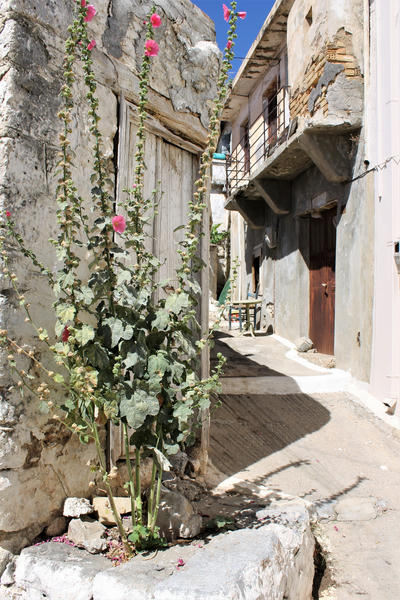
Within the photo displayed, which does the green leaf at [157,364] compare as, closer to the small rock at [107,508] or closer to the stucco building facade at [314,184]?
the small rock at [107,508]

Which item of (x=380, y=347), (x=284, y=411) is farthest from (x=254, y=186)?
(x=284, y=411)

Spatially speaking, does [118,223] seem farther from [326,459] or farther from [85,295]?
[326,459]

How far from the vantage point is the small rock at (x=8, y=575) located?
1998mm

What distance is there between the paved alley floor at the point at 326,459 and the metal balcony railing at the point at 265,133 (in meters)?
5.54

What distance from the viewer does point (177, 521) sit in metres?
2.32

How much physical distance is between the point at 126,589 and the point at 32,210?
1.71 metres

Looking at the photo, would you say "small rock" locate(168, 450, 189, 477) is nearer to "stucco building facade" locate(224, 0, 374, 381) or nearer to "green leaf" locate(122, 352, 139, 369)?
"green leaf" locate(122, 352, 139, 369)

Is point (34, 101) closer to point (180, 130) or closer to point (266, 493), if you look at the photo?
point (180, 130)

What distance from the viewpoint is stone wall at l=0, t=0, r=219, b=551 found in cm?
215

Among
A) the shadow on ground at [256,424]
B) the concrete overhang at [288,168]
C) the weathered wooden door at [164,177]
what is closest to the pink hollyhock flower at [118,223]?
the weathered wooden door at [164,177]

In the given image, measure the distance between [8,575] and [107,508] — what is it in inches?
19.3

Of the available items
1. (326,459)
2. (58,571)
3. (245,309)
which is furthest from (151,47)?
(245,309)

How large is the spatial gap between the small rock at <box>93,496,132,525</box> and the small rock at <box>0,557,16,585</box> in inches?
17.6

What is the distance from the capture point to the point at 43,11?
2355mm
